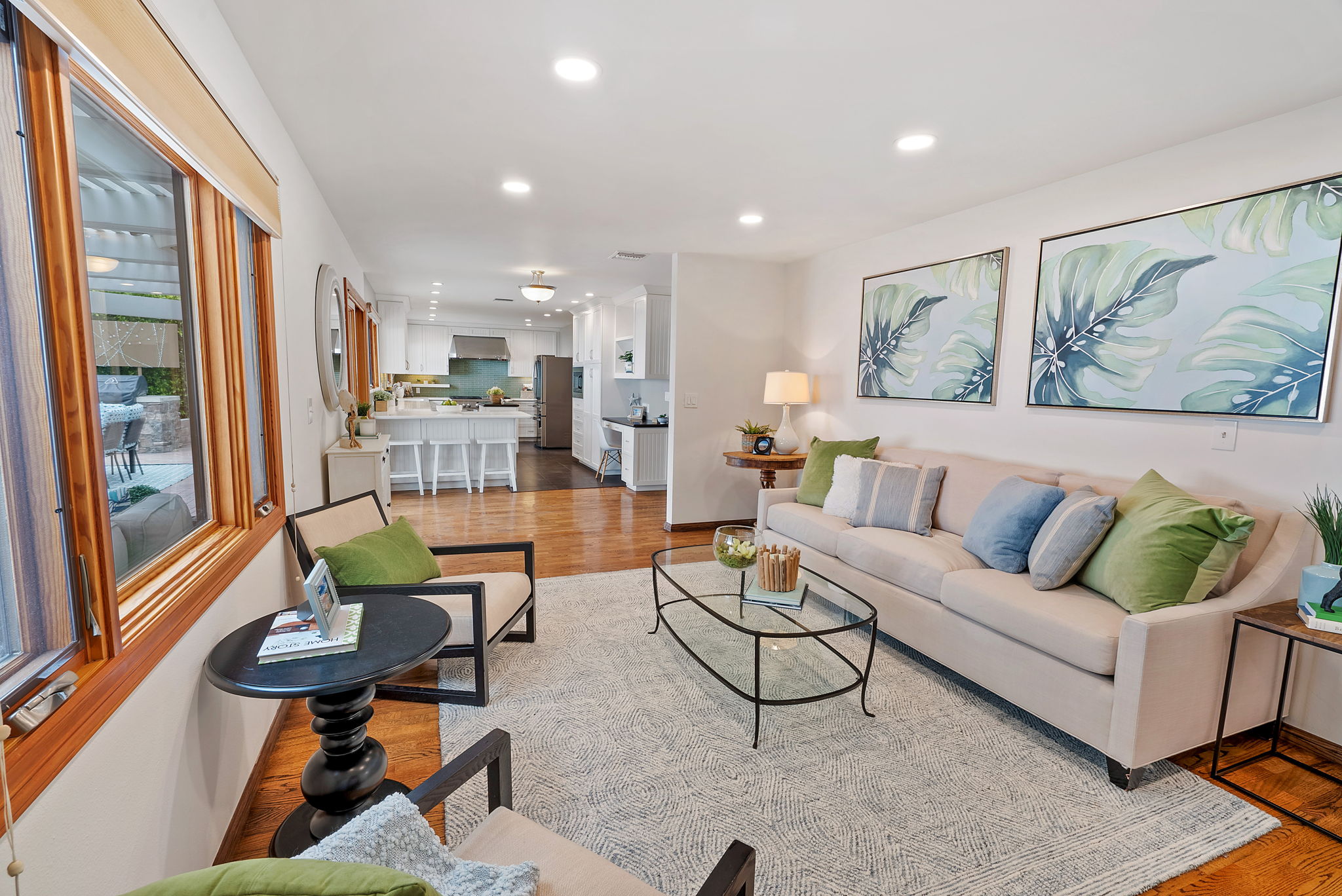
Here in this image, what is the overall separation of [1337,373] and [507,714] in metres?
3.32

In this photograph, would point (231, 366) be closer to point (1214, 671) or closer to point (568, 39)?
point (568, 39)

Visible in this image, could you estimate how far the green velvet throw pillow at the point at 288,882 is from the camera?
1.96 feet

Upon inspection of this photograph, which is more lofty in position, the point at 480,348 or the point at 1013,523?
the point at 480,348

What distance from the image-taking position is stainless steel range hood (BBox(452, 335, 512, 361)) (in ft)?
38.1

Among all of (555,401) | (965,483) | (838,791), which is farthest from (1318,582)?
(555,401)

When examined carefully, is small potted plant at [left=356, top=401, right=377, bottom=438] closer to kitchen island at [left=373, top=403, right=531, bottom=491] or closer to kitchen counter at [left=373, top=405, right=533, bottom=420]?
kitchen counter at [left=373, top=405, right=533, bottom=420]

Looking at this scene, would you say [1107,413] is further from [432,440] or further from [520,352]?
[520,352]

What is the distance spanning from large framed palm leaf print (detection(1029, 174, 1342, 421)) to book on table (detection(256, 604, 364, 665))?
130 inches

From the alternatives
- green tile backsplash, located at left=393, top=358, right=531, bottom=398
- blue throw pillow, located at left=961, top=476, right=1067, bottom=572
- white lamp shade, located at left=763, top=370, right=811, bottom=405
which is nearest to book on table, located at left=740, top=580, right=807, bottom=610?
blue throw pillow, located at left=961, top=476, right=1067, bottom=572

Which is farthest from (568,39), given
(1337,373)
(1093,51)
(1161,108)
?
(1337,373)

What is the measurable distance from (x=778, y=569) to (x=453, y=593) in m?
1.31

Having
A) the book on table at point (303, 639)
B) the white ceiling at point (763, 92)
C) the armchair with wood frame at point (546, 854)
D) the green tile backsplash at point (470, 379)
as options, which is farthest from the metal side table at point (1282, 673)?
the green tile backsplash at point (470, 379)

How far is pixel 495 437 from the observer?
7.12 m

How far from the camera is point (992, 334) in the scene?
3584mm
